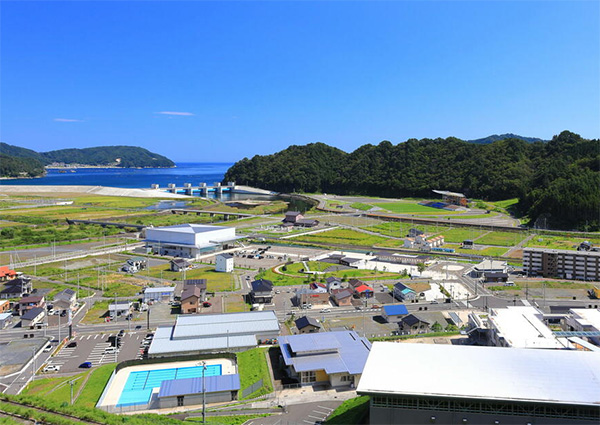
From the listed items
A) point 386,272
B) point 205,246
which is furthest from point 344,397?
point 205,246

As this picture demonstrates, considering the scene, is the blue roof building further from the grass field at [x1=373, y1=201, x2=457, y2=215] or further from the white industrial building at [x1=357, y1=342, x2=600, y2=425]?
the grass field at [x1=373, y1=201, x2=457, y2=215]

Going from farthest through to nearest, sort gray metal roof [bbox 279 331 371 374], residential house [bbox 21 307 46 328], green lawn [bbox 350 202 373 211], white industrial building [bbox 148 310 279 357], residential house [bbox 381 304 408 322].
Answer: green lawn [bbox 350 202 373 211] < residential house [bbox 381 304 408 322] < residential house [bbox 21 307 46 328] < white industrial building [bbox 148 310 279 357] < gray metal roof [bbox 279 331 371 374]

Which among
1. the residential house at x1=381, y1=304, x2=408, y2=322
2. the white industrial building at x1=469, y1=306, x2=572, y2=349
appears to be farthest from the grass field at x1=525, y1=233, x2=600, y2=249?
the residential house at x1=381, y1=304, x2=408, y2=322

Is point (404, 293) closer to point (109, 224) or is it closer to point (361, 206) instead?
point (109, 224)

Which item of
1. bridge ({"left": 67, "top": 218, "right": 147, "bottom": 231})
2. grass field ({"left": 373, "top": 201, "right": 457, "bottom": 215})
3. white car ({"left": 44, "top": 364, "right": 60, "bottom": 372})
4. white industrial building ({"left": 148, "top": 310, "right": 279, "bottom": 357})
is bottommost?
white car ({"left": 44, "top": 364, "right": 60, "bottom": 372})

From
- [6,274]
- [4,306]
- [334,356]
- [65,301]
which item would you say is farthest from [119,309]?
[6,274]

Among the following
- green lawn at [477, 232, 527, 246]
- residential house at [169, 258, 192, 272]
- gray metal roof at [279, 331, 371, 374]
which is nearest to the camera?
gray metal roof at [279, 331, 371, 374]

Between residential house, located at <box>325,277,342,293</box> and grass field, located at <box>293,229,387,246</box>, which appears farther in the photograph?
grass field, located at <box>293,229,387,246</box>

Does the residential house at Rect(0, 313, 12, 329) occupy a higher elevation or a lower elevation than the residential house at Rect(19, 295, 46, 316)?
lower

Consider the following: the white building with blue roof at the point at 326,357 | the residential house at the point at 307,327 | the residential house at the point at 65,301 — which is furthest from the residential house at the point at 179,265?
the white building with blue roof at the point at 326,357
